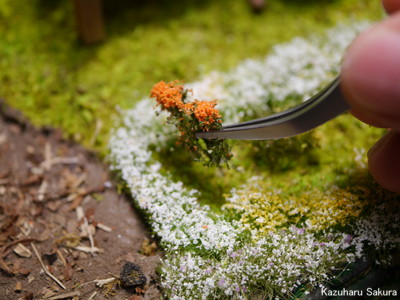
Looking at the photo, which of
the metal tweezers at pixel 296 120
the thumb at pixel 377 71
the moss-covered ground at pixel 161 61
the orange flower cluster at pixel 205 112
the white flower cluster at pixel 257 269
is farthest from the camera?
the moss-covered ground at pixel 161 61

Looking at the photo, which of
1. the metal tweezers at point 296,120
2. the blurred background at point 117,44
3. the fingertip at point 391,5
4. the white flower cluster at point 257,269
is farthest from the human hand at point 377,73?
the blurred background at point 117,44

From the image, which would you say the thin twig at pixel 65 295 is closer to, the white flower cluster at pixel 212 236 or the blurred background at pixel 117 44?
the white flower cluster at pixel 212 236

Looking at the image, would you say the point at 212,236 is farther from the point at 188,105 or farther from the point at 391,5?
the point at 391,5

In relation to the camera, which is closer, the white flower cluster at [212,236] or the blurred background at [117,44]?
the white flower cluster at [212,236]

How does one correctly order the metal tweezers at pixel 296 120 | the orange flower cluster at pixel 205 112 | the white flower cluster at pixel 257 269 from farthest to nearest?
the orange flower cluster at pixel 205 112 → the white flower cluster at pixel 257 269 → the metal tweezers at pixel 296 120

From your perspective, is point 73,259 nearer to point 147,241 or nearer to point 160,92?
point 147,241

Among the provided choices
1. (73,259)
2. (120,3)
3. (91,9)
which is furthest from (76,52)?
(73,259)

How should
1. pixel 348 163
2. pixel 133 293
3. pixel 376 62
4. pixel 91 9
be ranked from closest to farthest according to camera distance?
pixel 376 62 → pixel 133 293 → pixel 348 163 → pixel 91 9
